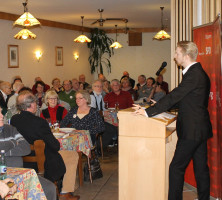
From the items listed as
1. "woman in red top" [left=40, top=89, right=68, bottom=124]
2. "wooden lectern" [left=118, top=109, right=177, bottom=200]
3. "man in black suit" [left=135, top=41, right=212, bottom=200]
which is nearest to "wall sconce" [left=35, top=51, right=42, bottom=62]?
"woman in red top" [left=40, top=89, right=68, bottom=124]

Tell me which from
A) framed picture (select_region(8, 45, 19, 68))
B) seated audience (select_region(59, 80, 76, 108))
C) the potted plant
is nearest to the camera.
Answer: seated audience (select_region(59, 80, 76, 108))

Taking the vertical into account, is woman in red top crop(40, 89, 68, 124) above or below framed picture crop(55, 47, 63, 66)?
below

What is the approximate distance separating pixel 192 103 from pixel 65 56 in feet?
39.0

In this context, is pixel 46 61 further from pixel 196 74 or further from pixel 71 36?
pixel 196 74

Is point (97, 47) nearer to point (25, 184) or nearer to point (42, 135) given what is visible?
point (42, 135)

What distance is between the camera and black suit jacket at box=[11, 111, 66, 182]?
4.46 m

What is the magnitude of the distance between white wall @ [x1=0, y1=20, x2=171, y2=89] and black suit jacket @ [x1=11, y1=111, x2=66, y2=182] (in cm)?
778

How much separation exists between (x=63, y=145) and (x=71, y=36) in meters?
11.1

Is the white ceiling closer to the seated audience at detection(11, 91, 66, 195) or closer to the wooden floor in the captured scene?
the wooden floor

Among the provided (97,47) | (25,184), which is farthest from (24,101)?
(97,47)

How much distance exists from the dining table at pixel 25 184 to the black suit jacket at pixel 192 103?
1.39 m

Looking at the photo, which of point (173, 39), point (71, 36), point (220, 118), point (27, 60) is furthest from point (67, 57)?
point (220, 118)

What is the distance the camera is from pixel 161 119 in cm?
425

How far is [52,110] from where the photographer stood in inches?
257
